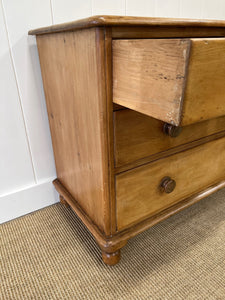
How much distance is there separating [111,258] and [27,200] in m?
0.44

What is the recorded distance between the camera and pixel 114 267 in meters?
0.73

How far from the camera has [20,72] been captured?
803 mm

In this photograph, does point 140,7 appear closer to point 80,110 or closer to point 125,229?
point 80,110

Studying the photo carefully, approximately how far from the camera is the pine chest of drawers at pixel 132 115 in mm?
383

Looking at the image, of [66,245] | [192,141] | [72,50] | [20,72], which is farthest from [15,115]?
[192,141]

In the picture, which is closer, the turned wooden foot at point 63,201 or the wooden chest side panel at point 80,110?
the wooden chest side panel at point 80,110

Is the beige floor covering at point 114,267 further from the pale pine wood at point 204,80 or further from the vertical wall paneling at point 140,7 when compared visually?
the vertical wall paneling at point 140,7

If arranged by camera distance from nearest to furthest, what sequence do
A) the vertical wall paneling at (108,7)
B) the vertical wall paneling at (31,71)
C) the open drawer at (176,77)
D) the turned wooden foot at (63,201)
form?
the open drawer at (176,77)
the vertical wall paneling at (31,71)
the vertical wall paneling at (108,7)
the turned wooden foot at (63,201)

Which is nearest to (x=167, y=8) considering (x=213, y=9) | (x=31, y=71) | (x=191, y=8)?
(x=191, y=8)

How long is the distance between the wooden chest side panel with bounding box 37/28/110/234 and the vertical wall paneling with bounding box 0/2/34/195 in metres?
0.11

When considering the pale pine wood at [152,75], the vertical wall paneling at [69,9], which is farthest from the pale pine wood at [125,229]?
the vertical wall paneling at [69,9]

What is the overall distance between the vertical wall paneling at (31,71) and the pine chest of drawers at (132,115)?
2.4 inches

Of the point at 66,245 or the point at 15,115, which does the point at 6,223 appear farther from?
the point at 15,115

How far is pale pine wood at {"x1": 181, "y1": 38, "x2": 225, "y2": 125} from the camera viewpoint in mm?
354
